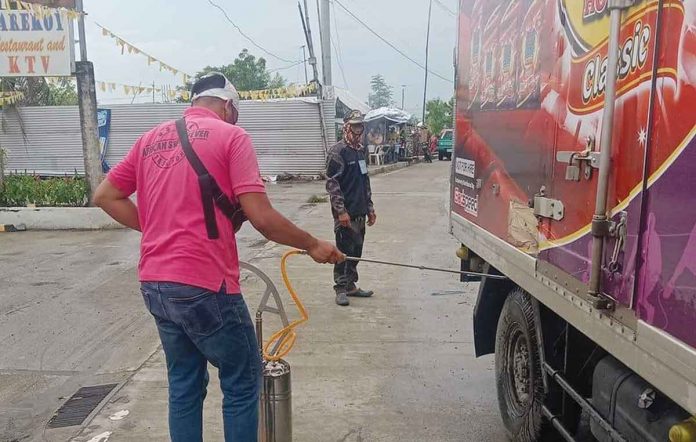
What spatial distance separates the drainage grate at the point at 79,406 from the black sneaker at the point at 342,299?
243cm

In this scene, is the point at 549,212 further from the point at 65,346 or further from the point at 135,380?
the point at 65,346

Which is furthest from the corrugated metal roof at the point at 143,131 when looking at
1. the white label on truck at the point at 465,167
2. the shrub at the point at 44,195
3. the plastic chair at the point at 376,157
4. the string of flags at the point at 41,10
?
the white label on truck at the point at 465,167

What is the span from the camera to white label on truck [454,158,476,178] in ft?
12.0

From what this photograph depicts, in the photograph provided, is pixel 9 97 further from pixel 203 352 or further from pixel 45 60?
pixel 203 352

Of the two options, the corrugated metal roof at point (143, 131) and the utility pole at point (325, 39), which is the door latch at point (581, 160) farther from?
the utility pole at point (325, 39)

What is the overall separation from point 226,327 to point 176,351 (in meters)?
0.28

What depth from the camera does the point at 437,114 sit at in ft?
194

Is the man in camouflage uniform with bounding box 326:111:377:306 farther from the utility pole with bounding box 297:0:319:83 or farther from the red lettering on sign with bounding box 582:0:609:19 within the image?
the utility pole with bounding box 297:0:319:83

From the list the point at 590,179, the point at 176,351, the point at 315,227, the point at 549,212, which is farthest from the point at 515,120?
the point at 315,227

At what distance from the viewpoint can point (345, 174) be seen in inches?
244

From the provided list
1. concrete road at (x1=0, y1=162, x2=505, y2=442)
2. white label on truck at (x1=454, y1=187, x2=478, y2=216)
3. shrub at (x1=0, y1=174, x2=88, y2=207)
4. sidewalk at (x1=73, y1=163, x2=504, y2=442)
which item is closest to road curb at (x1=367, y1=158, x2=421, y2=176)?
shrub at (x1=0, y1=174, x2=88, y2=207)

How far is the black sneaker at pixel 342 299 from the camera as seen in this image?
6180 millimetres

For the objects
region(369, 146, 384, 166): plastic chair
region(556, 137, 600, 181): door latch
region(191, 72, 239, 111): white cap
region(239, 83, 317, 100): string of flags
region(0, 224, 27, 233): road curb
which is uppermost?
region(239, 83, 317, 100): string of flags

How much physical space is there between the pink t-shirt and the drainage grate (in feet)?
5.67
